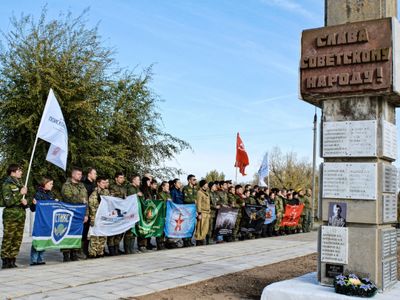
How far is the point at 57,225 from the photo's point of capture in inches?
394

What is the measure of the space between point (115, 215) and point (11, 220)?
100 inches

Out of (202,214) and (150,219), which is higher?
(202,214)

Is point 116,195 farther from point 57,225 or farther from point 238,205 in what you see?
point 238,205

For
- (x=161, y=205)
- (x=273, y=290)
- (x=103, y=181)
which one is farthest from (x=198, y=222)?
(x=273, y=290)

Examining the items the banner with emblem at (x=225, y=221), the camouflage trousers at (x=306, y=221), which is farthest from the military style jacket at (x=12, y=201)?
the camouflage trousers at (x=306, y=221)

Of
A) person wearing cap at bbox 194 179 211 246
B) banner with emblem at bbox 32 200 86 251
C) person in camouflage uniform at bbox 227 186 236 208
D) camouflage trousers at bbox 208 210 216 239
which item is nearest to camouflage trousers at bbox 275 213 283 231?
person in camouflage uniform at bbox 227 186 236 208

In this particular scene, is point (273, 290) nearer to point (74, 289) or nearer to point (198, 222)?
point (74, 289)

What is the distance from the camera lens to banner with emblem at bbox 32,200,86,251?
382 inches

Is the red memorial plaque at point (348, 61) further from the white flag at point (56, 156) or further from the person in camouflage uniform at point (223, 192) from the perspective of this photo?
the person in camouflage uniform at point (223, 192)

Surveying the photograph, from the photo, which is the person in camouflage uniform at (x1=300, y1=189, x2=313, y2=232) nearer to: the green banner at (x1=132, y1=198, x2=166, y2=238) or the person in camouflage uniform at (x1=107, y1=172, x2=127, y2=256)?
the green banner at (x1=132, y1=198, x2=166, y2=238)

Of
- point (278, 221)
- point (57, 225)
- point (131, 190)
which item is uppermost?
point (131, 190)

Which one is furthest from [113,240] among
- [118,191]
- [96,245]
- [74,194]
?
[74,194]

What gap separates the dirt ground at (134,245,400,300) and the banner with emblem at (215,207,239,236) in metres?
5.02

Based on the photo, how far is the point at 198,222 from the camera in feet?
47.6
